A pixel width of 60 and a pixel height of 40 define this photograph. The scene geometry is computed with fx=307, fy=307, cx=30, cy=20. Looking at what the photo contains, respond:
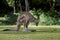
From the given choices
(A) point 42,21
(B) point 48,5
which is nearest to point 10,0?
(B) point 48,5

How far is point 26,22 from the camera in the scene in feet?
60.5

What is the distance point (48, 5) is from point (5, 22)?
14920mm

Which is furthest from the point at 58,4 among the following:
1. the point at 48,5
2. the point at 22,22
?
the point at 22,22

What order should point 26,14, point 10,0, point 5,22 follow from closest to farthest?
1. point 26,14
2. point 5,22
3. point 10,0

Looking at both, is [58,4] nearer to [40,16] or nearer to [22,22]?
[40,16]

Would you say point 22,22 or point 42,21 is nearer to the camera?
point 22,22

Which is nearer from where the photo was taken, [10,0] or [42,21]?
[42,21]

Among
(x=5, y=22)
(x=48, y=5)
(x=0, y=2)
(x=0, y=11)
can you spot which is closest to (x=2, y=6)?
(x=0, y=2)

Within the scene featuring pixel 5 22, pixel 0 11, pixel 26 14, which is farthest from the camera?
pixel 0 11

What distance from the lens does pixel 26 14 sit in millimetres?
18281

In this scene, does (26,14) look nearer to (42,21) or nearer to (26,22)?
(26,22)

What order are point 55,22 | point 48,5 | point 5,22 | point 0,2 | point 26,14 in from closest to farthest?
point 26,14 → point 55,22 → point 5,22 → point 48,5 → point 0,2

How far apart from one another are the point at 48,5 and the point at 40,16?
15439 millimetres

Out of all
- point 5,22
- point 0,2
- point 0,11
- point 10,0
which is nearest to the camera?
point 5,22
